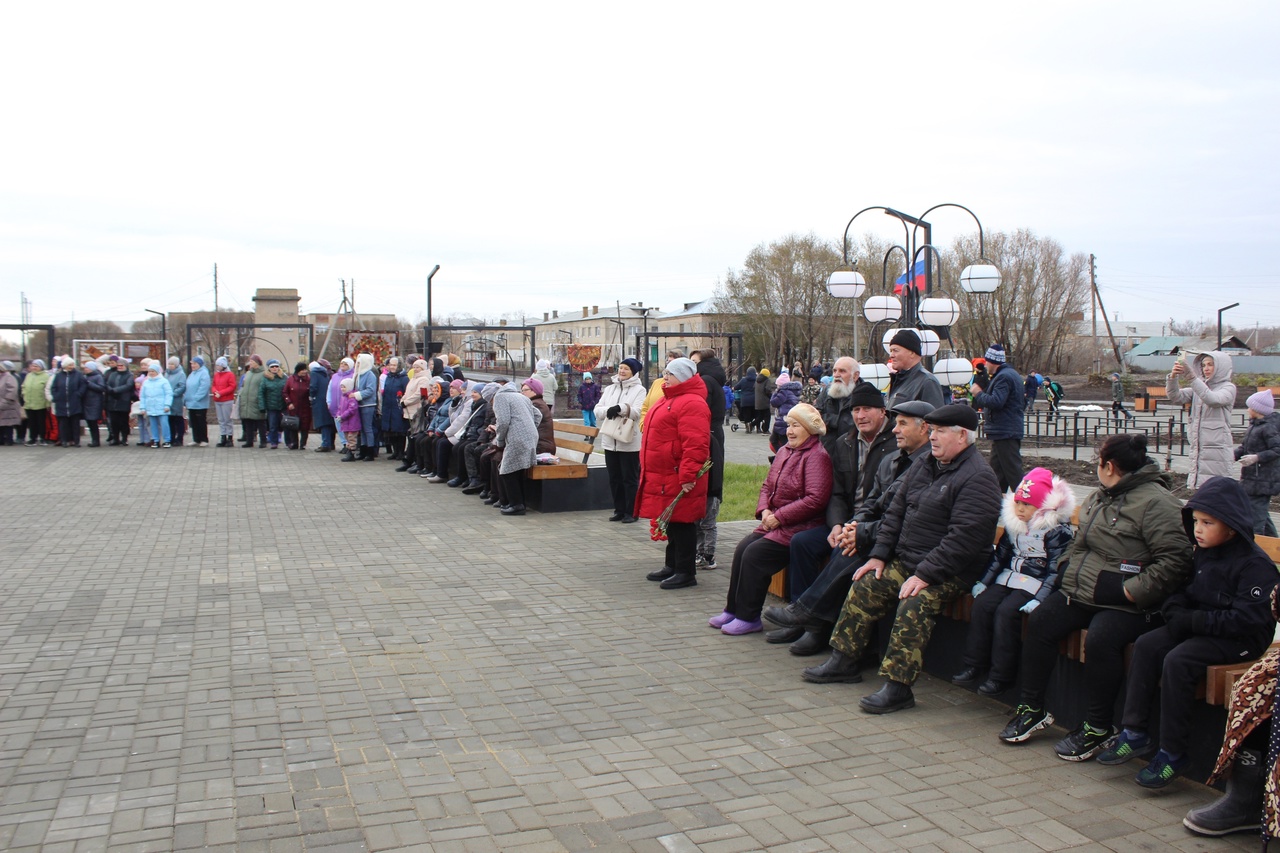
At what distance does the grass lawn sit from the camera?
458 inches

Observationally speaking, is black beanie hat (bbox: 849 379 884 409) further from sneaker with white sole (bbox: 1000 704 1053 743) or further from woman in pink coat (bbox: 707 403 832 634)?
sneaker with white sole (bbox: 1000 704 1053 743)

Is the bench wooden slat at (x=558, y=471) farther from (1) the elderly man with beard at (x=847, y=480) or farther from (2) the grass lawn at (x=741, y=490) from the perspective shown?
(1) the elderly man with beard at (x=847, y=480)

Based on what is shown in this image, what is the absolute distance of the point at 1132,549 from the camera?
4.45 m

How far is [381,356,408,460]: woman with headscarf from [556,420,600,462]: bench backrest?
3.79 meters

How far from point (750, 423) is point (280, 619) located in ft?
66.3

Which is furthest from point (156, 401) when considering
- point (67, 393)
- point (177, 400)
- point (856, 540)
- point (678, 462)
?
point (856, 540)

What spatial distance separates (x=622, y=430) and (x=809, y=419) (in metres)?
3.96

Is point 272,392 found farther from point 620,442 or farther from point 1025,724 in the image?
point 1025,724

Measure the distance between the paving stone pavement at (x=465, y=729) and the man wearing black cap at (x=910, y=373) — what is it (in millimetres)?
2059

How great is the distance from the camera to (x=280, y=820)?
3807mm

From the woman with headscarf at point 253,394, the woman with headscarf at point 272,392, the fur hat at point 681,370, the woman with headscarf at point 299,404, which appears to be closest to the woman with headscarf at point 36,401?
the woman with headscarf at point 253,394

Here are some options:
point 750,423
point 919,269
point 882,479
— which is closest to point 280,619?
point 882,479

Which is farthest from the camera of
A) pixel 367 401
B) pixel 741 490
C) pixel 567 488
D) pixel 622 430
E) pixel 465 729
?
pixel 367 401

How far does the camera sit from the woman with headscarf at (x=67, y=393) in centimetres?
1906
